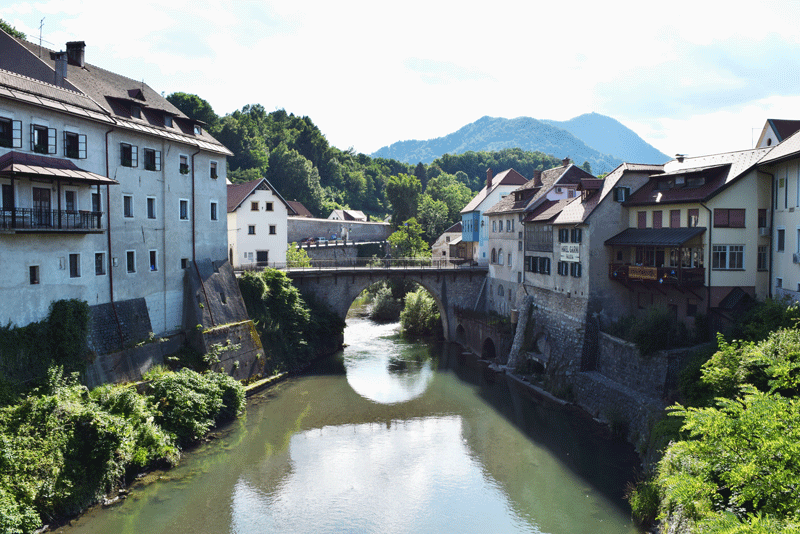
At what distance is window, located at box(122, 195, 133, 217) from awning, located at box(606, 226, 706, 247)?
2459 cm

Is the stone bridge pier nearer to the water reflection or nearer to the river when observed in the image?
the water reflection

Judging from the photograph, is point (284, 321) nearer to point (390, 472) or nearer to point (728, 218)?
point (390, 472)

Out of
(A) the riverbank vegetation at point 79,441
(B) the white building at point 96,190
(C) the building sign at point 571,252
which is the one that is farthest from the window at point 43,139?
(C) the building sign at point 571,252

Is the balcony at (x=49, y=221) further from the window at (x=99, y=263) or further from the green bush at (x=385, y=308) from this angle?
the green bush at (x=385, y=308)

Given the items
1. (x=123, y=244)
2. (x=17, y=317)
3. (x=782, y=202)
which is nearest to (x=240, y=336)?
(x=123, y=244)

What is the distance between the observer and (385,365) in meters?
43.1

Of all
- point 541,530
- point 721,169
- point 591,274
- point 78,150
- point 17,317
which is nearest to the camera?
point 541,530

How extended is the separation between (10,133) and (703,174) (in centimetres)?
2991

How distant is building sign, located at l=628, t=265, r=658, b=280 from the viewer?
2922 cm

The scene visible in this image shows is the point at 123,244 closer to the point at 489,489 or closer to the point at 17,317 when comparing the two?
the point at 17,317

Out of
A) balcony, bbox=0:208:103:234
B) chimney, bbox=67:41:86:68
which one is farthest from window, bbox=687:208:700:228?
chimney, bbox=67:41:86:68

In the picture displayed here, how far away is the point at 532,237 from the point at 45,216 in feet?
95.3

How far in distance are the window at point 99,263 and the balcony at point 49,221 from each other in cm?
134

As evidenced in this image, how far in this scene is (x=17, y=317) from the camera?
22562mm
